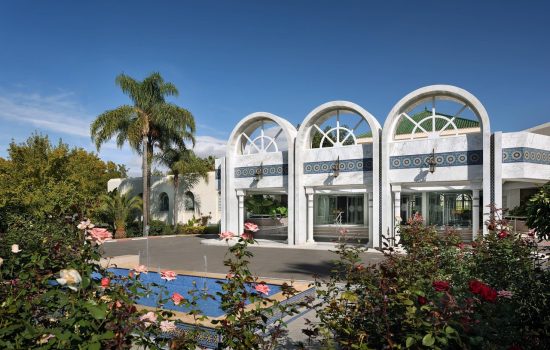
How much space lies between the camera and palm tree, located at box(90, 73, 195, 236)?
82.5 ft

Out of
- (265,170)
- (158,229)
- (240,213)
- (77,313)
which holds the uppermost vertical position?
(265,170)

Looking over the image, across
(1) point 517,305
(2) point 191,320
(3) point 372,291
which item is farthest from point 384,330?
(2) point 191,320

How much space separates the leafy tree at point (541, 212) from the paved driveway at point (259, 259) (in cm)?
540

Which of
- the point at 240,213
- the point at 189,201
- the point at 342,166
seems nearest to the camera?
the point at 342,166

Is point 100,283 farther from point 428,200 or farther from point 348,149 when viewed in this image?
point 428,200

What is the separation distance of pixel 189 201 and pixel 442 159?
1923 centimetres

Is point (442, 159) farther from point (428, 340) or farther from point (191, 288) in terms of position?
point (428, 340)

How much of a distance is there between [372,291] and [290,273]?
8256 millimetres

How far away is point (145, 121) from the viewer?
82.5ft

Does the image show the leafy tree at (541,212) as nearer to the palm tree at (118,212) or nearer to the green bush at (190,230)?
the palm tree at (118,212)

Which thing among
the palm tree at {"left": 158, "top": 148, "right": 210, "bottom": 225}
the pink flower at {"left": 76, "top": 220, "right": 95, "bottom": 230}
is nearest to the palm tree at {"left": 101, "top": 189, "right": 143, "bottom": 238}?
the palm tree at {"left": 158, "top": 148, "right": 210, "bottom": 225}

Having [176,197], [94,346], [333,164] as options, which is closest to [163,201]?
[176,197]

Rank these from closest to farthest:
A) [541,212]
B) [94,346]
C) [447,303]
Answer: [94,346] < [447,303] < [541,212]

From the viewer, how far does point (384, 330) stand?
3354mm
